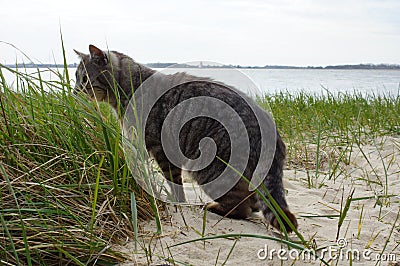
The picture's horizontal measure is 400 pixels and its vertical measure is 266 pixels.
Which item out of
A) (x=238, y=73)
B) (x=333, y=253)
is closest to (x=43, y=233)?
(x=333, y=253)

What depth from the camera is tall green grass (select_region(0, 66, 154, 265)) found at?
5.19 ft

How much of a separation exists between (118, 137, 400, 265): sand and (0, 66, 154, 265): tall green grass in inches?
5.9

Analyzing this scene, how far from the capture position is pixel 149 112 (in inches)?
111

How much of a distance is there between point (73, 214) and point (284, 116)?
385 centimetres

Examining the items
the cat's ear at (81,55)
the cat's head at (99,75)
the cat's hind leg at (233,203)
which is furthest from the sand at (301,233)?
the cat's ear at (81,55)

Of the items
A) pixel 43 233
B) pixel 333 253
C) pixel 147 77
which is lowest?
pixel 333 253

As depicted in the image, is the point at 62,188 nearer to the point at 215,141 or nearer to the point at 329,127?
the point at 215,141

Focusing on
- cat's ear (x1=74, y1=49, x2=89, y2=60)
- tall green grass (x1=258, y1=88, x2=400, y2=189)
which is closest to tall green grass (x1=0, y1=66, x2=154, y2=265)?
cat's ear (x1=74, y1=49, x2=89, y2=60)

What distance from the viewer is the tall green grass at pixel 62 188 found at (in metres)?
1.58

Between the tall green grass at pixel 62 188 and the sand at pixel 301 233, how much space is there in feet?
0.49

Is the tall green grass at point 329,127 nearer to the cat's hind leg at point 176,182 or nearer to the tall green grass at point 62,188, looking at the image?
the cat's hind leg at point 176,182

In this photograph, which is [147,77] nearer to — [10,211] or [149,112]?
[149,112]

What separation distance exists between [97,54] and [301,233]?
199 cm

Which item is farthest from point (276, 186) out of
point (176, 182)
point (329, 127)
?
point (329, 127)
